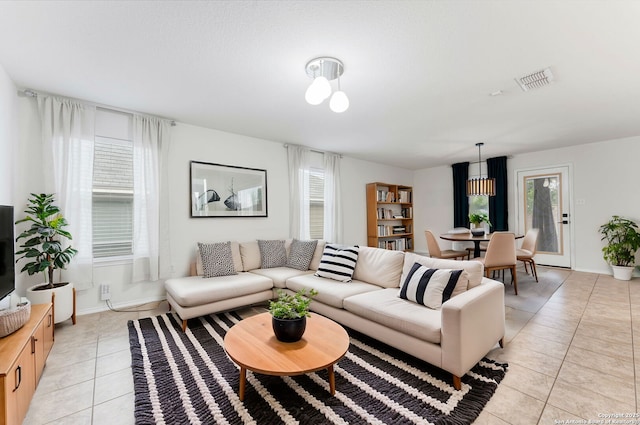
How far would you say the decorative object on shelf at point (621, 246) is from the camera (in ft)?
13.9

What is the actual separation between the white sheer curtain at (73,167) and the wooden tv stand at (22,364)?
96 cm

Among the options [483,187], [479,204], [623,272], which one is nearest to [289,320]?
[483,187]

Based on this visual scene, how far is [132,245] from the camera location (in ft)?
10.5

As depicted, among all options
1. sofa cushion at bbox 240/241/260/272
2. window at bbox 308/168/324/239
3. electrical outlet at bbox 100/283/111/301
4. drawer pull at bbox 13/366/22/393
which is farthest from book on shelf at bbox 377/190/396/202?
drawer pull at bbox 13/366/22/393

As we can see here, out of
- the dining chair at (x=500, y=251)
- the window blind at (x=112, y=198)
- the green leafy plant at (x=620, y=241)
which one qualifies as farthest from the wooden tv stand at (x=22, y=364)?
the green leafy plant at (x=620, y=241)

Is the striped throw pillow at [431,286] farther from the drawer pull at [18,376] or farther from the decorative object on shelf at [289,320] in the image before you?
the drawer pull at [18,376]

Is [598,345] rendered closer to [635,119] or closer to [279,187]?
[635,119]

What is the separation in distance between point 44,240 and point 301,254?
2652 mm

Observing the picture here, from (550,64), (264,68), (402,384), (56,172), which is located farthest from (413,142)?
(56,172)

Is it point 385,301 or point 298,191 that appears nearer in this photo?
point 385,301

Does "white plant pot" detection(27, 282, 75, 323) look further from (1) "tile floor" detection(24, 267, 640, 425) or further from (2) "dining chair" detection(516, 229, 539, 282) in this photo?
(2) "dining chair" detection(516, 229, 539, 282)

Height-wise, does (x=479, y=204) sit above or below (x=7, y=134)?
below

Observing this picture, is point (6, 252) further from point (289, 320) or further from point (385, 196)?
point (385, 196)

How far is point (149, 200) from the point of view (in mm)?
3252
